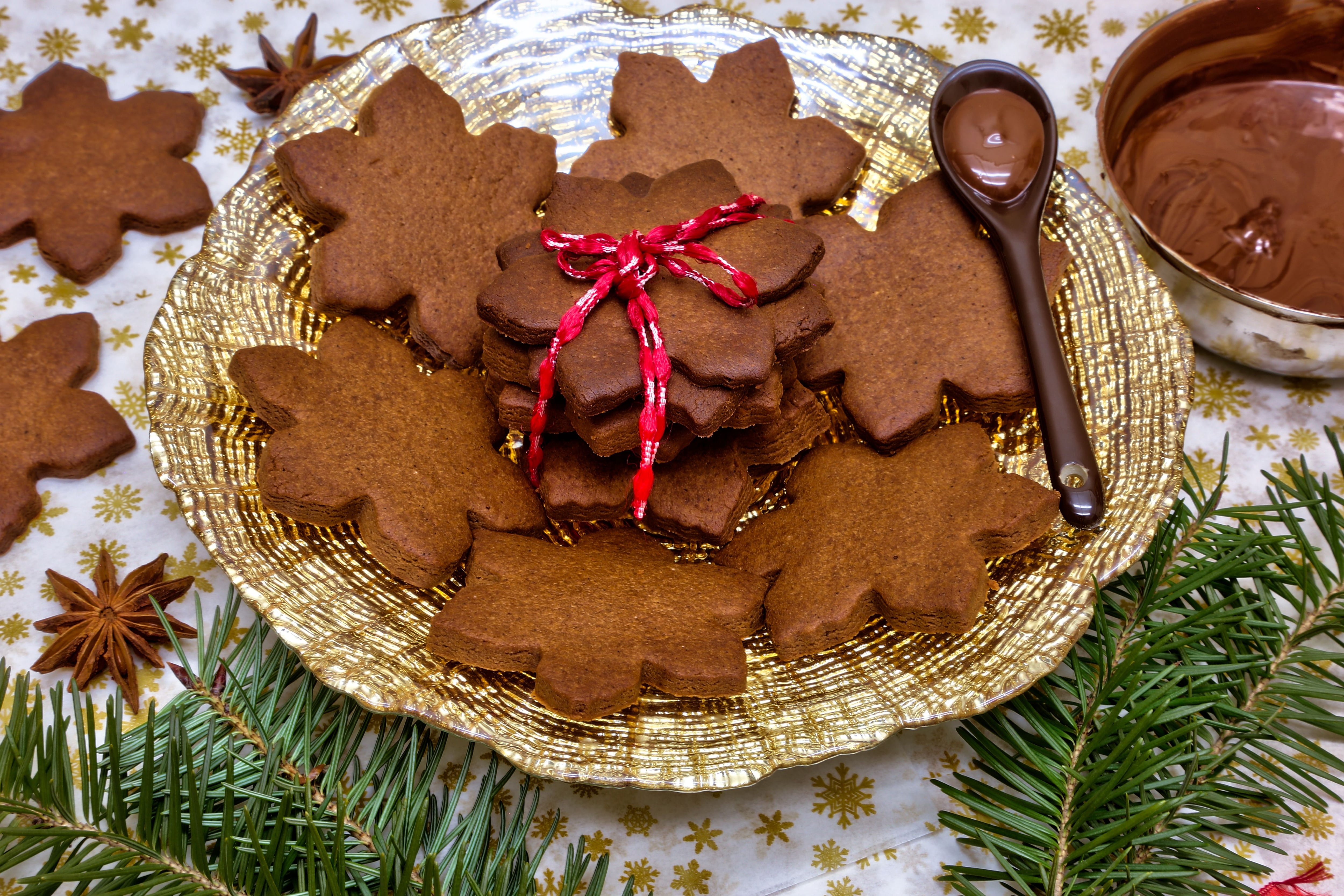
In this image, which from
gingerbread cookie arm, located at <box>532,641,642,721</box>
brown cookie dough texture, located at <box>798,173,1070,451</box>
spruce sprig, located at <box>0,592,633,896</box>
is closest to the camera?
spruce sprig, located at <box>0,592,633,896</box>

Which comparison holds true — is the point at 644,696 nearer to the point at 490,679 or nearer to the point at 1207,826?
the point at 490,679

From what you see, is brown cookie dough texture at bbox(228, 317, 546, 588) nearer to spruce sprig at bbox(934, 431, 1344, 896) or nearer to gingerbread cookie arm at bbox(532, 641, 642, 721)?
gingerbread cookie arm at bbox(532, 641, 642, 721)

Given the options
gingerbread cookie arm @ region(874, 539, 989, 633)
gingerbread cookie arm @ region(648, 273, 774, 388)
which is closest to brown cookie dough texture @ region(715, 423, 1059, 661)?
gingerbread cookie arm @ region(874, 539, 989, 633)

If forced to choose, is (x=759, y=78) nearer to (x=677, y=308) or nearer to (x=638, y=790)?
(x=677, y=308)

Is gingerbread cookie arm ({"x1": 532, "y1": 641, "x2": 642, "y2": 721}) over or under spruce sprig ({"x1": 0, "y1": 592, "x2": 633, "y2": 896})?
over

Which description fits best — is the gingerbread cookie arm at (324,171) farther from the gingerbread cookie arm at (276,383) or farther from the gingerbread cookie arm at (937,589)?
the gingerbread cookie arm at (937,589)

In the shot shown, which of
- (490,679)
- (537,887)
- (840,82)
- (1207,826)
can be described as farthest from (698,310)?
(1207,826)

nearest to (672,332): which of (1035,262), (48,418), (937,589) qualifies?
(937,589)

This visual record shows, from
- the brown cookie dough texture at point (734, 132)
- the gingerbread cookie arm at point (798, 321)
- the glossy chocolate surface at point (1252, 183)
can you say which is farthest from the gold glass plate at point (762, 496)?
the gingerbread cookie arm at point (798, 321)
